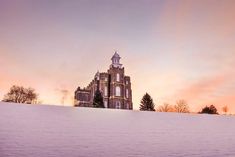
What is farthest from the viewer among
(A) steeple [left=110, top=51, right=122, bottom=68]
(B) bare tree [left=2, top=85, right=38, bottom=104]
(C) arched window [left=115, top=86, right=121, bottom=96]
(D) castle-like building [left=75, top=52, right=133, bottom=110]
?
(A) steeple [left=110, top=51, right=122, bottom=68]

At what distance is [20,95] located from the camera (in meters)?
103

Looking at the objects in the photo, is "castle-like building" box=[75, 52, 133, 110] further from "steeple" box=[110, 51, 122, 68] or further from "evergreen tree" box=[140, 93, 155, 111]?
"evergreen tree" box=[140, 93, 155, 111]

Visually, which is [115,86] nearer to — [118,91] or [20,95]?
[118,91]

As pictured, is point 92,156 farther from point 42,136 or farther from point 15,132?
point 15,132

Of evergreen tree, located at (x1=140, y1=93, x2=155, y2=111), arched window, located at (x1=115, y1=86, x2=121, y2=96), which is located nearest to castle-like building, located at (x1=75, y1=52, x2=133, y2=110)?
arched window, located at (x1=115, y1=86, x2=121, y2=96)

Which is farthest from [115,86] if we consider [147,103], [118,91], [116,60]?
[147,103]

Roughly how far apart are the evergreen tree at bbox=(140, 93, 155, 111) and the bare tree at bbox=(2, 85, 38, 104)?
36.4m

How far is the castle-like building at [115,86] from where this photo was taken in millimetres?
127688

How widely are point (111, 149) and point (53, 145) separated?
3.09m

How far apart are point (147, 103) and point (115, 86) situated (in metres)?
19.5

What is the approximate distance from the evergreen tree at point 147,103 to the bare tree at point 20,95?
3641 cm

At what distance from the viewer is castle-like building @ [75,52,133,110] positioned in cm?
12769

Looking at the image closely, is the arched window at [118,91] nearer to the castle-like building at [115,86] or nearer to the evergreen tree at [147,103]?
the castle-like building at [115,86]

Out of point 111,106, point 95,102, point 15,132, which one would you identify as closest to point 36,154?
point 15,132
